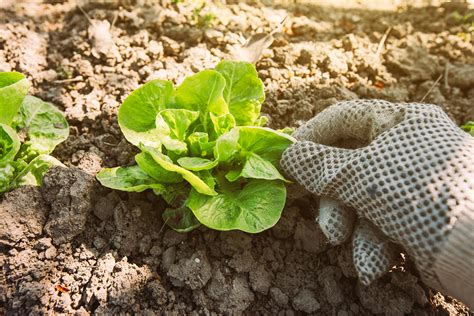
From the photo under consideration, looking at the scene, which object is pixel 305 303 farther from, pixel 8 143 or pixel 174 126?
pixel 8 143

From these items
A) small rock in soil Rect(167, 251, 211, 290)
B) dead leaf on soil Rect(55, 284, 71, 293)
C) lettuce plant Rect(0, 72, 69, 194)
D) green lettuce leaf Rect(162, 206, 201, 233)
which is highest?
lettuce plant Rect(0, 72, 69, 194)

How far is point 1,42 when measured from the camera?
8.11ft

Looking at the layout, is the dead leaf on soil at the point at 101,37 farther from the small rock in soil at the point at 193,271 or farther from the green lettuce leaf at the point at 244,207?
the small rock in soil at the point at 193,271

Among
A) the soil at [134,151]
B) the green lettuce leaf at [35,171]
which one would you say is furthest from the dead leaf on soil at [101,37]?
the green lettuce leaf at [35,171]

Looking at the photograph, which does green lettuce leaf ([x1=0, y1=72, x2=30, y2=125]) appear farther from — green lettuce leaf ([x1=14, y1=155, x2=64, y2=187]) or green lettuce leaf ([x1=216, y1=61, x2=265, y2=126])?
green lettuce leaf ([x1=216, y1=61, x2=265, y2=126])

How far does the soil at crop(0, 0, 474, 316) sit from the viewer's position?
1.80 m

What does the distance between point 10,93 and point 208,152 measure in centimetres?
83

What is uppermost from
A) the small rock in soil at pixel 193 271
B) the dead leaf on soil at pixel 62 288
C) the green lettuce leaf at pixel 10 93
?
the green lettuce leaf at pixel 10 93

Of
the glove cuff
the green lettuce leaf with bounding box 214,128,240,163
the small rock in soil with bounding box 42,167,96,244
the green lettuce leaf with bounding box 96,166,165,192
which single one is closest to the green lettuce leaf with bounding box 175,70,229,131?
the green lettuce leaf with bounding box 214,128,240,163

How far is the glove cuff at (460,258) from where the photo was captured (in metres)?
1.48

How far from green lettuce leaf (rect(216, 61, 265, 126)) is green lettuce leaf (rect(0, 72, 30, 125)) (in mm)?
826

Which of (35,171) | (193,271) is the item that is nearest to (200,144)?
(193,271)

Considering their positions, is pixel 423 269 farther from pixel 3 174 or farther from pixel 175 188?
pixel 3 174

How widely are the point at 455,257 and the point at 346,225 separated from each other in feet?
1.30
